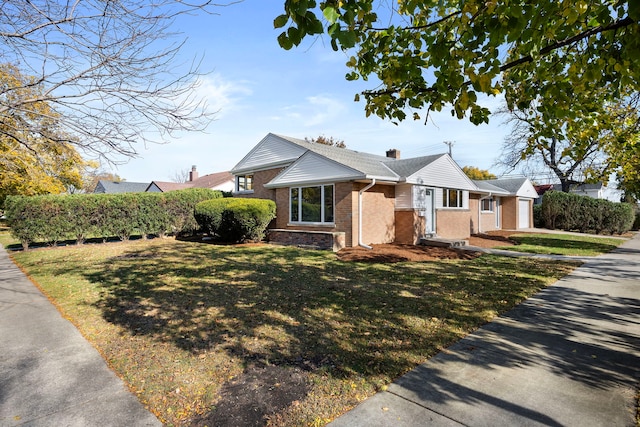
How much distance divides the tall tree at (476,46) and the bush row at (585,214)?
993 inches

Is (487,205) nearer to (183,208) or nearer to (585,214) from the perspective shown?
(585,214)

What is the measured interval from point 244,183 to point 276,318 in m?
16.7

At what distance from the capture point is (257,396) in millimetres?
3037

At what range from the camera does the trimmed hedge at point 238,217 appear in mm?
14500

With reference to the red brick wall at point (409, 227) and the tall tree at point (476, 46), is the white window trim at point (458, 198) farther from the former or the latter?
the tall tree at point (476, 46)

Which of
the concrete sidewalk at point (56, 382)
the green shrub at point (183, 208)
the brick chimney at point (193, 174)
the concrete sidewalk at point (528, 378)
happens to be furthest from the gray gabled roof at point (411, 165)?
the brick chimney at point (193, 174)

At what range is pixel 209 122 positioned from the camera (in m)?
5.42

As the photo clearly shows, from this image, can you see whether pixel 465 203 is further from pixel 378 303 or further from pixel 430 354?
pixel 430 354

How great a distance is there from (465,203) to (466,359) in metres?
14.8

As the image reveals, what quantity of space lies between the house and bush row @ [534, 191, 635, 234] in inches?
551

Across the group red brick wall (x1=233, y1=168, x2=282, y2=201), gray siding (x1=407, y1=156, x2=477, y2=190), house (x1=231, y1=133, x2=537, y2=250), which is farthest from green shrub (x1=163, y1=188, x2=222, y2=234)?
gray siding (x1=407, y1=156, x2=477, y2=190)

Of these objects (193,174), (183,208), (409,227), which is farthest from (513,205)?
(193,174)

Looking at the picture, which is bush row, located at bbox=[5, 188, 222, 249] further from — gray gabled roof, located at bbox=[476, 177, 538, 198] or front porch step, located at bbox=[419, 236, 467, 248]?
gray gabled roof, located at bbox=[476, 177, 538, 198]

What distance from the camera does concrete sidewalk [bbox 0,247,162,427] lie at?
2760 millimetres
